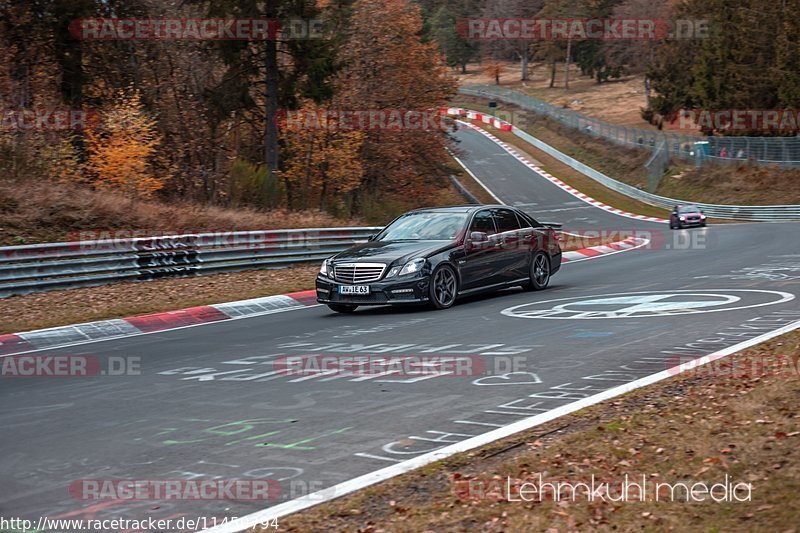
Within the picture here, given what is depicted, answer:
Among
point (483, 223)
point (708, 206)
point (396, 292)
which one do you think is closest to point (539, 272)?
point (483, 223)

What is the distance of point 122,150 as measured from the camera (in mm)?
28703

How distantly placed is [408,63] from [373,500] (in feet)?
124

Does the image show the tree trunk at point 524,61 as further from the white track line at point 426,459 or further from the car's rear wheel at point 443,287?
the white track line at point 426,459

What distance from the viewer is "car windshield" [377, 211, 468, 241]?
15555 mm

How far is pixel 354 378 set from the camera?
360 inches

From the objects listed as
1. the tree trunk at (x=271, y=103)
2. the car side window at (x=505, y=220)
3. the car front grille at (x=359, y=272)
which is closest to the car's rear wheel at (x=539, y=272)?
the car side window at (x=505, y=220)

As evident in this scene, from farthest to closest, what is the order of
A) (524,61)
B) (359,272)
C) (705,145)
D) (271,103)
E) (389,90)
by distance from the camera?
(524,61)
(705,145)
(389,90)
(271,103)
(359,272)

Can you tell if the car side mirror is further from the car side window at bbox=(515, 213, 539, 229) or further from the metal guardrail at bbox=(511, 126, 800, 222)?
the metal guardrail at bbox=(511, 126, 800, 222)

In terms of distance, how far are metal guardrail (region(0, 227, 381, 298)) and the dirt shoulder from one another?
12.6m

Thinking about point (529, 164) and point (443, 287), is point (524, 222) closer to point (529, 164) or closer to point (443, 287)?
point (443, 287)

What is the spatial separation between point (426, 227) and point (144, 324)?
485 centimetres

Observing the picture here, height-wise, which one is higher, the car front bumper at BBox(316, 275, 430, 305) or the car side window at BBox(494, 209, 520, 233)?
the car side window at BBox(494, 209, 520, 233)

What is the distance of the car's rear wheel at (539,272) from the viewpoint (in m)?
17.1

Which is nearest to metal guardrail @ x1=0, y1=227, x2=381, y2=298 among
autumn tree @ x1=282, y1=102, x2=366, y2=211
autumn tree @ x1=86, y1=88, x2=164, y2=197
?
autumn tree @ x1=86, y1=88, x2=164, y2=197
